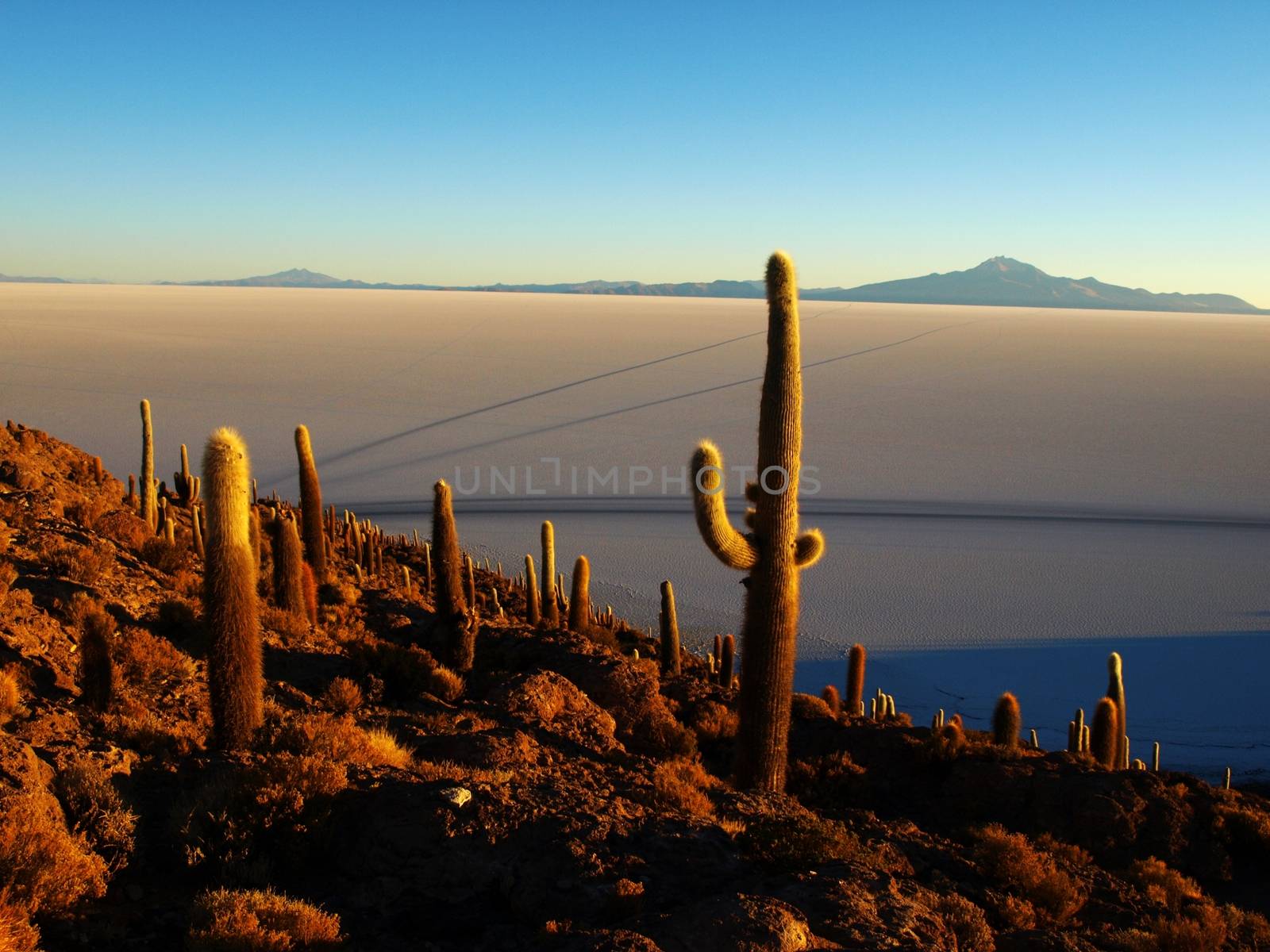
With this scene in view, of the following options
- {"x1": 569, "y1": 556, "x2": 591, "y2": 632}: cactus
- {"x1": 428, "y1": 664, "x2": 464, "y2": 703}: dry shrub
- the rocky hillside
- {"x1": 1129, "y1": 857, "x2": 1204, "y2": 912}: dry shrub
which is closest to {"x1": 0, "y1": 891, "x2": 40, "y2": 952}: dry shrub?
the rocky hillside

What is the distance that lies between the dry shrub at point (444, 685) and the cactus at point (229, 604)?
3.87 metres

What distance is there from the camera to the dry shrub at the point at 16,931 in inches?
160

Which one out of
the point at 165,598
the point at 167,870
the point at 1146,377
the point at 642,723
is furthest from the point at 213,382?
the point at 1146,377

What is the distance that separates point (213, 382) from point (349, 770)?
54453 mm

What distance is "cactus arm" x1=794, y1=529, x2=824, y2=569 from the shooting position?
922 centimetres

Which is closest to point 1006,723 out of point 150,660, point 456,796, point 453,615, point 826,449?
point 453,615

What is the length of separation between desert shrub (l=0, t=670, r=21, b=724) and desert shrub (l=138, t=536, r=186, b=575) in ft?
20.4

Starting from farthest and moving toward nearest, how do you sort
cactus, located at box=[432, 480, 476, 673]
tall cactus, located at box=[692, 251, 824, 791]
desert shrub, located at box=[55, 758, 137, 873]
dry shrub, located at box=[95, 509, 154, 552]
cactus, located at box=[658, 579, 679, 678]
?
cactus, located at box=[658, 579, 679, 678] → dry shrub, located at box=[95, 509, 154, 552] → cactus, located at box=[432, 480, 476, 673] → tall cactus, located at box=[692, 251, 824, 791] → desert shrub, located at box=[55, 758, 137, 873]

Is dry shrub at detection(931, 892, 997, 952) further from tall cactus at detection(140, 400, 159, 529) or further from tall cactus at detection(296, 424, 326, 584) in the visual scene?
tall cactus at detection(140, 400, 159, 529)

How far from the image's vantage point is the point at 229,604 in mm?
7379

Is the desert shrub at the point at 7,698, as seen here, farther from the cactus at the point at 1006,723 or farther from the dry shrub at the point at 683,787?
the cactus at the point at 1006,723

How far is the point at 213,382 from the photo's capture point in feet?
180

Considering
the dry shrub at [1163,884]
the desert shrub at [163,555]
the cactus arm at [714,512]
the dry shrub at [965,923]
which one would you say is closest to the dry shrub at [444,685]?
the cactus arm at [714,512]

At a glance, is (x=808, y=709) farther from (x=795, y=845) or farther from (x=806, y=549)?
(x=795, y=845)
